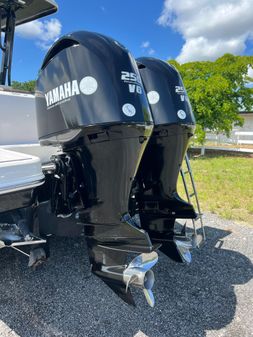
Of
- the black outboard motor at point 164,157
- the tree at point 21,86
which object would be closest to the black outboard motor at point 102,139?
the black outboard motor at point 164,157

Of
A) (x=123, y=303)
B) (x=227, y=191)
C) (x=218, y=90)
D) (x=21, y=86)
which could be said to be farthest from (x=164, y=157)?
(x=218, y=90)

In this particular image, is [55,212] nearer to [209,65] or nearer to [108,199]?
[108,199]

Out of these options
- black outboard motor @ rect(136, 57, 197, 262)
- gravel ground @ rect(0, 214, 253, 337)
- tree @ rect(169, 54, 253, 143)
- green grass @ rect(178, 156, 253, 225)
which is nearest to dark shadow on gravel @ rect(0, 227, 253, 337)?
gravel ground @ rect(0, 214, 253, 337)

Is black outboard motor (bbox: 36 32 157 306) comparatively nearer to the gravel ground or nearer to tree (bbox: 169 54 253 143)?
the gravel ground

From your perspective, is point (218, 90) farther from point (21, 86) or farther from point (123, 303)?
point (123, 303)

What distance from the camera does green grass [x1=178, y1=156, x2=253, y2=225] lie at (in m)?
4.21

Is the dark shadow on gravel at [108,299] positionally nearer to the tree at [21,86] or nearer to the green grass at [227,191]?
the green grass at [227,191]

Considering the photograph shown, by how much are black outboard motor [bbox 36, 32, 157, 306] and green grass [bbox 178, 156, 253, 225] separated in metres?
2.64

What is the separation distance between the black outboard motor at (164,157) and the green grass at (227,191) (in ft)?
6.49

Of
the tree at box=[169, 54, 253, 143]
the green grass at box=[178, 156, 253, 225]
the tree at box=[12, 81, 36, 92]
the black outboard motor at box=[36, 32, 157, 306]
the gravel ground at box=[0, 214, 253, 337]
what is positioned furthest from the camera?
the tree at box=[169, 54, 253, 143]

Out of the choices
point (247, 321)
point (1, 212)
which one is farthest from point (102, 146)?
point (247, 321)

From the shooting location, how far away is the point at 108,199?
1.67 metres

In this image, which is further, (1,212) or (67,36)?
(67,36)

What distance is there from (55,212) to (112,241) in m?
0.45
